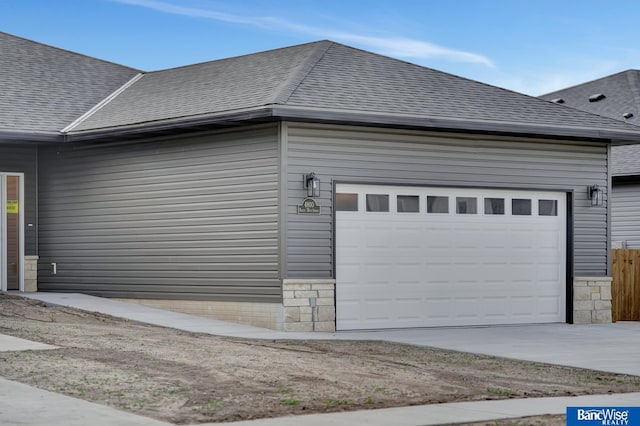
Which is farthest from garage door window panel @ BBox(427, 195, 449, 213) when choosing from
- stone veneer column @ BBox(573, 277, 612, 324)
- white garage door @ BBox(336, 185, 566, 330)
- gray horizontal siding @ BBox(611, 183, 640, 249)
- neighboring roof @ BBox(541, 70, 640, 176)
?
gray horizontal siding @ BBox(611, 183, 640, 249)

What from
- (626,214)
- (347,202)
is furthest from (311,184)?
(626,214)

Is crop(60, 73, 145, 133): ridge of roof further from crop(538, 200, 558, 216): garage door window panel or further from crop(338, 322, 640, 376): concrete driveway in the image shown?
crop(538, 200, 558, 216): garage door window panel

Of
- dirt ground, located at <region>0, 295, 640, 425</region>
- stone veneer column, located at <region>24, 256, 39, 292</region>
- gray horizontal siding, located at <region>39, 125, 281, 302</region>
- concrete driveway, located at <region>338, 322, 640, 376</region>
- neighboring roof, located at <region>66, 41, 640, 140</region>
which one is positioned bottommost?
concrete driveway, located at <region>338, 322, 640, 376</region>

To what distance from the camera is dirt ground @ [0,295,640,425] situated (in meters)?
9.62

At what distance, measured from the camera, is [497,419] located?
9.00 m

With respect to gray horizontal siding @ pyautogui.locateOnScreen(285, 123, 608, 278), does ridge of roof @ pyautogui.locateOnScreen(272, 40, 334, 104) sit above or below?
above

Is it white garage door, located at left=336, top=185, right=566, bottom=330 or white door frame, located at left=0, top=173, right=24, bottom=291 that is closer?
white garage door, located at left=336, top=185, right=566, bottom=330

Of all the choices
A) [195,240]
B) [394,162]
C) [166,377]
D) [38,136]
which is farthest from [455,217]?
[166,377]

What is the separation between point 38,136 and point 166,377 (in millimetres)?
10015

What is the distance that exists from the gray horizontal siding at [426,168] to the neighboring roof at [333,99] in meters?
0.49

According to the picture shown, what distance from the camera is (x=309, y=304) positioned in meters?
17.4

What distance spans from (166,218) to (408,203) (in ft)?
14.7

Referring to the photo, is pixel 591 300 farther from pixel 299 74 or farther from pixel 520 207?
pixel 299 74

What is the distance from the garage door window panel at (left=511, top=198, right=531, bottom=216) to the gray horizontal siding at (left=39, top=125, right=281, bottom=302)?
16.9 feet
